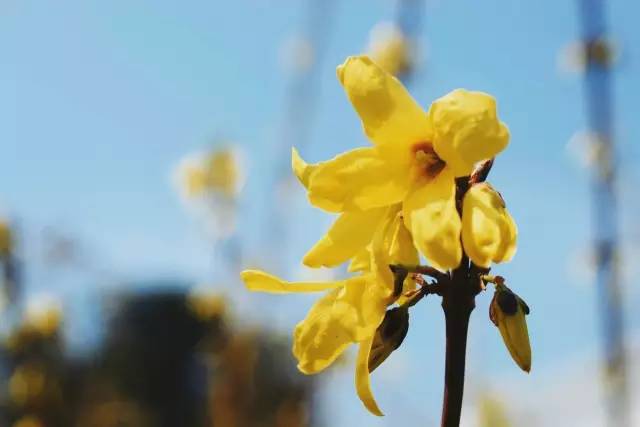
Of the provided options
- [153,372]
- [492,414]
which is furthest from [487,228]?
[153,372]

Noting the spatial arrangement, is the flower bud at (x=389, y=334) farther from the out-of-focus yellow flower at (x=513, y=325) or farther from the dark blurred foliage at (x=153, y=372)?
the dark blurred foliage at (x=153, y=372)

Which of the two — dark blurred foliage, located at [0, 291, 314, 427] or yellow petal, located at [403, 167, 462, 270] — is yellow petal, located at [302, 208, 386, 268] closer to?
yellow petal, located at [403, 167, 462, 270]

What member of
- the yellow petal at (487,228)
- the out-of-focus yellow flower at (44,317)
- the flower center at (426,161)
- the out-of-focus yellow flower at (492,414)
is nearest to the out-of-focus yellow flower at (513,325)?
the yellow petal at (487,228)

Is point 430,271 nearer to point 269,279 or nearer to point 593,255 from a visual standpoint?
point 269,279

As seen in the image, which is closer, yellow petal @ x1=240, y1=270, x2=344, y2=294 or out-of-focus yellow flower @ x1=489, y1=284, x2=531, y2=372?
out-of-focus yellow flower @ x1=489, y1=284, x2=531, y2=372

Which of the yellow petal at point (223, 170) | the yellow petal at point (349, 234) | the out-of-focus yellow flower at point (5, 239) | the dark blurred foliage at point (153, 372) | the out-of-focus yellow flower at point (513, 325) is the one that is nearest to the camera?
the out-of-focus yellow flower at point (513, 325)

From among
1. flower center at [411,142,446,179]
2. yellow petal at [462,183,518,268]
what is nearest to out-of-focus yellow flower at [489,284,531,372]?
yellow petal at [462,183,518,268]

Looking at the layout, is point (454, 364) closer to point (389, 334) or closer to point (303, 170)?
point (389, 334)
